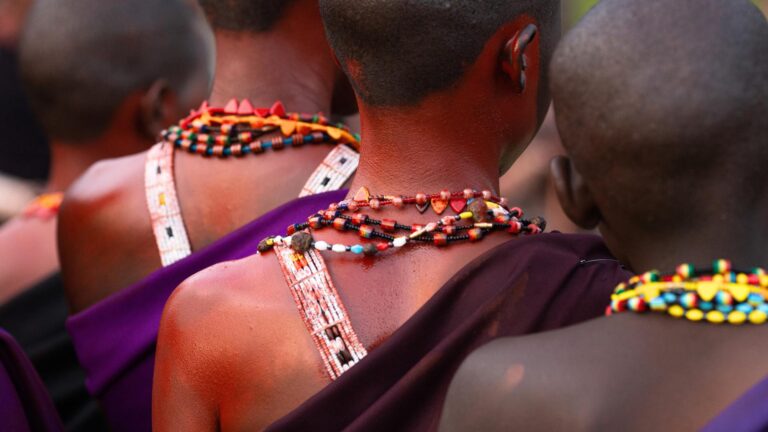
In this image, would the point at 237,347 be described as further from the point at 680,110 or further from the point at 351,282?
the point at 680,110

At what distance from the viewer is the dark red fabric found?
2.36 meters

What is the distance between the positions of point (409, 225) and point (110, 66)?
2.11 meters

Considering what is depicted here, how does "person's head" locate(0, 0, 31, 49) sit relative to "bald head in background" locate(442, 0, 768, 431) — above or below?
below

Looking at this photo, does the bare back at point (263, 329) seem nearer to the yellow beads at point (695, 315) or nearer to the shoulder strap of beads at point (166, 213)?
the yellow beads at point (695, 315)

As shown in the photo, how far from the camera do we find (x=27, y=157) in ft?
23.2

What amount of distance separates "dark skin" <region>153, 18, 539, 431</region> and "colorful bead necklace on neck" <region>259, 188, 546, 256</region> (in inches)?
0.9

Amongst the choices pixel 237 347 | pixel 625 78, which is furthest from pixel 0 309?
pixel 625 78

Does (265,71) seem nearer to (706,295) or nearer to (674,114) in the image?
(674,114)

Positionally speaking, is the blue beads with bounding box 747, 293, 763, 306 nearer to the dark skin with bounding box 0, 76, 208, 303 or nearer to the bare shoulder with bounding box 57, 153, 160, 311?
the bare shoulder with bounding box 57, 153, 160, 311

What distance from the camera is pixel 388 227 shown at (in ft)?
8.29

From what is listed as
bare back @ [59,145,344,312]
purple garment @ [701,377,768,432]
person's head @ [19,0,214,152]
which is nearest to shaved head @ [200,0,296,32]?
bare back @ [59,145,344,312]

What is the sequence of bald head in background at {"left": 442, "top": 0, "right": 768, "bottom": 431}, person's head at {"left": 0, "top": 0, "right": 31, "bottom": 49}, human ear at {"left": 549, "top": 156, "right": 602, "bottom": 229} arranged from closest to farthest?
bald head in background at {"left": 442, "top": 0, "right": 768, "bottom": 431} → human ear at {"left": 549, "top": 156, "right": 602, "bottom": 229} → person's head at {"left": 0, "top": 0, "right": 31, "bottom": 49}

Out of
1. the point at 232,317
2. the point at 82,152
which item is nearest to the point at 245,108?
the point at 232,317

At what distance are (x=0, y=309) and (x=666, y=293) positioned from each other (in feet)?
9.79
